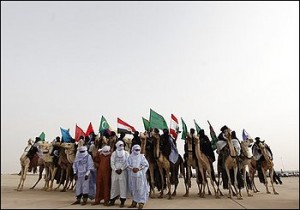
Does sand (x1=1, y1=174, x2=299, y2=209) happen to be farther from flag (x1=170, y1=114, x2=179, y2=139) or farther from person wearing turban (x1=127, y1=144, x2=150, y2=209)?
flag (x1=170, y1=114, x2=179, y2=139)

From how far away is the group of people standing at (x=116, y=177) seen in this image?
8352 mm

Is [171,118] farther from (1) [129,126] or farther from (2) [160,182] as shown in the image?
(2) [160,182]

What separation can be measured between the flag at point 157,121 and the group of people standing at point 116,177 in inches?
131

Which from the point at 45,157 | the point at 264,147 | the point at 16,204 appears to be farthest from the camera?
the point at 45,157

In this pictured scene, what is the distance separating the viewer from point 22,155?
1292cm

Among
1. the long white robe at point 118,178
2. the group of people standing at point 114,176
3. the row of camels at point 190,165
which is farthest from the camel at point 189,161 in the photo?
the long white robe at point 118,178

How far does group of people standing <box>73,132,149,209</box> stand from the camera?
8352mm

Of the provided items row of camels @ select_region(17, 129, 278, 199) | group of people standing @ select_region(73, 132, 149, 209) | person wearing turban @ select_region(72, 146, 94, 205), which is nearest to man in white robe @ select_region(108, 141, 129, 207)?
group of people standing @ select_region(73, 132, 149, 209)

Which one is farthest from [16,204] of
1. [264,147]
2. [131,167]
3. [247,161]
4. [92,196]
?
[264,147]

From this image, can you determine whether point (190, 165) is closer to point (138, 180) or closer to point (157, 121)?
point (157, 121)

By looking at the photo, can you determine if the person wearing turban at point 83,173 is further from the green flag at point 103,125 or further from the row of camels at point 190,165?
the green flag at point 103,125

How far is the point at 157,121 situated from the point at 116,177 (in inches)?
163

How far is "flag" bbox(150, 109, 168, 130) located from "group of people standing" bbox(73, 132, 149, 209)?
10.9 feet

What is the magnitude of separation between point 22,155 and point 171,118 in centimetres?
675
